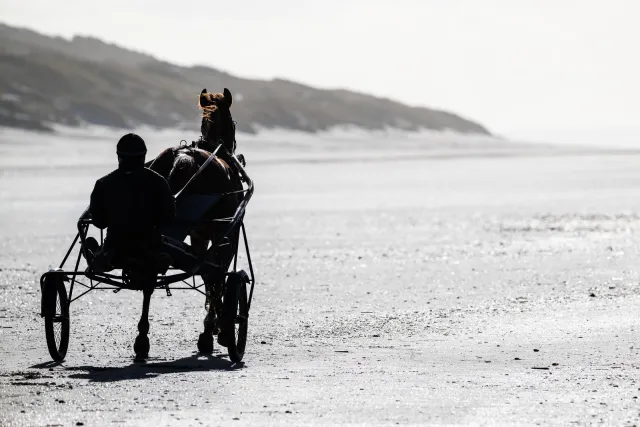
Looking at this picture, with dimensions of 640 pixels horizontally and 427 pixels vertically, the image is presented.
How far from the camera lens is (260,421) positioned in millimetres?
7250

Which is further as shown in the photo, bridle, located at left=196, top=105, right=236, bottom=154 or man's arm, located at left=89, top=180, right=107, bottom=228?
bridle, located at left=196, top=105, right=236, bottom=154

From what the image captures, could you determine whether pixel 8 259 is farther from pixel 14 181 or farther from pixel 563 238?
pixel 14 181

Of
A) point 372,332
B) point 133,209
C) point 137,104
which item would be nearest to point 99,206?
point 133,209

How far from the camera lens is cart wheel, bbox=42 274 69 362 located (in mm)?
9258

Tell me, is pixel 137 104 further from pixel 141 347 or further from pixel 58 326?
pixel 141 347

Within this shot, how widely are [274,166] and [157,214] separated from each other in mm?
51918

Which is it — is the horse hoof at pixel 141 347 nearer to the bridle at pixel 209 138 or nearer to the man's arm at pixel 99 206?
the man's arm at pixel 99 206

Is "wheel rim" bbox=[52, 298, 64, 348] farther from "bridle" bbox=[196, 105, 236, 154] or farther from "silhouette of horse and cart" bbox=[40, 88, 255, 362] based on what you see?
"bridle" bbox=[196, 105, 236, 154]

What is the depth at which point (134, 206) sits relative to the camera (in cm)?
934

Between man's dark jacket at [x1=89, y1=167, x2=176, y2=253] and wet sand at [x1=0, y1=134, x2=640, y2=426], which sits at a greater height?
man's dark jacket at [x1=89, y1=167, x2=176, y2=253]

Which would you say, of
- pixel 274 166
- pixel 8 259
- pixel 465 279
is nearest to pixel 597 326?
pixel 465 279

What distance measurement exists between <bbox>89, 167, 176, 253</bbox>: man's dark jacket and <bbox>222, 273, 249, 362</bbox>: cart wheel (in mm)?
588

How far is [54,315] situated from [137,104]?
12016 cm

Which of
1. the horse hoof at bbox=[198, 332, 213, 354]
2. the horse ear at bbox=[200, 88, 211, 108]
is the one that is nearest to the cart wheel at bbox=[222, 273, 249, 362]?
the horse hoof at bbox=[198, 332, 213, 354]
